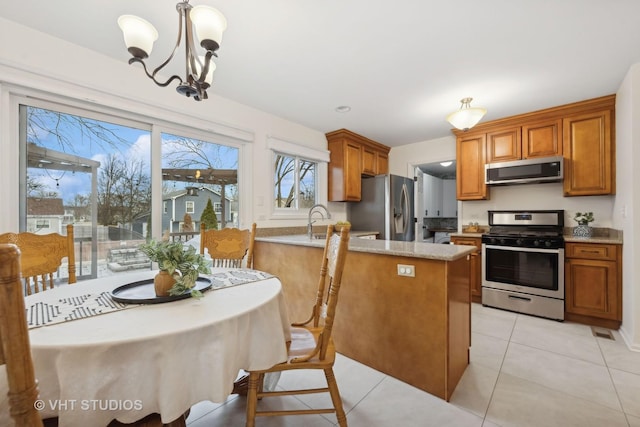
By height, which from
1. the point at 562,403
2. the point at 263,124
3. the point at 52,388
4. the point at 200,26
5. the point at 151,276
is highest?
the point at 263,124

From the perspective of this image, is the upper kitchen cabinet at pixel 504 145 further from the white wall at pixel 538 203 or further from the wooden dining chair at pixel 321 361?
the wooden dining chair at pixel 321 361

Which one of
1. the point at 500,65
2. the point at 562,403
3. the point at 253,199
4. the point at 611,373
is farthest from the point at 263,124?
the point at 611,373

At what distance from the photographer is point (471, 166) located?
3686 millimetres

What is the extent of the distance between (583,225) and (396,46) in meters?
2.97

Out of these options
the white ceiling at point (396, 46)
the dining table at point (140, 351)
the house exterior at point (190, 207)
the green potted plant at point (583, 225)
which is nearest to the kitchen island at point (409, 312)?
the dining table at point (140, 351)

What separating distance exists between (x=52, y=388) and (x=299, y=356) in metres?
0.85

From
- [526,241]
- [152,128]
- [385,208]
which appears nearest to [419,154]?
[385,208]

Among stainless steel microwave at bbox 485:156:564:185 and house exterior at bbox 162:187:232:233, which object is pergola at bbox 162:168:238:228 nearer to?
house exterior at bbox 162:187:232:233

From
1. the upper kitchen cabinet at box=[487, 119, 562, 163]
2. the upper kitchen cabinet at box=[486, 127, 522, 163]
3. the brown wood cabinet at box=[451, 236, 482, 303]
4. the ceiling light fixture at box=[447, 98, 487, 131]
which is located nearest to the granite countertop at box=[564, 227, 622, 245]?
the brown wood cabinet at box=[451, 236, 482, 303]

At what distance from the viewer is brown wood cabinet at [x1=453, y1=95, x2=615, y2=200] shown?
283 centimetres

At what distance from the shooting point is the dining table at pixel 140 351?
29.6 inches

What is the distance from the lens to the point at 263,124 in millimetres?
3229

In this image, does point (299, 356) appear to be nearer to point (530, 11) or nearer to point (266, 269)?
point (266, 269)

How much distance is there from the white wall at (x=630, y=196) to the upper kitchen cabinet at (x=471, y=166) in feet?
4.03
